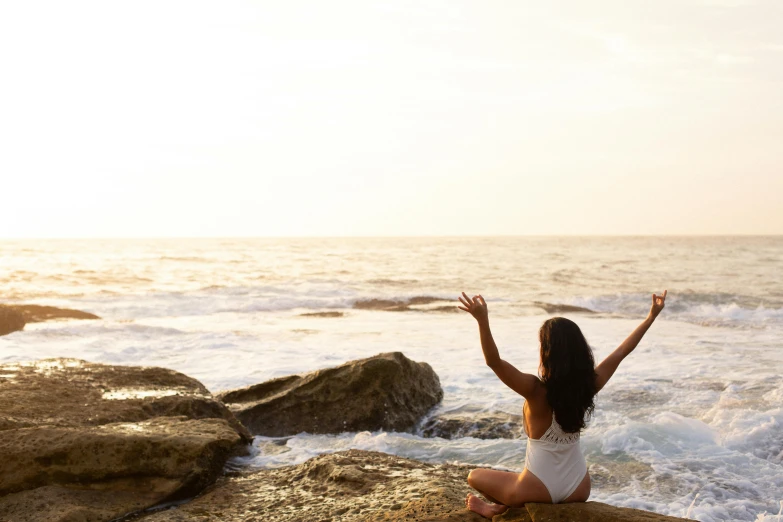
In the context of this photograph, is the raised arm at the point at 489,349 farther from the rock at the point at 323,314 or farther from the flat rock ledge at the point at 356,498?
the rock at the point at 323,314

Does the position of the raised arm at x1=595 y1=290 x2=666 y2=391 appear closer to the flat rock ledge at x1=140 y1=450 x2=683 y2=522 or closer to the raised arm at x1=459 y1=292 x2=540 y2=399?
the raised arm at x1=459 y1=292 x2=540 y2=399

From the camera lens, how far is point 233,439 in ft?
17.4

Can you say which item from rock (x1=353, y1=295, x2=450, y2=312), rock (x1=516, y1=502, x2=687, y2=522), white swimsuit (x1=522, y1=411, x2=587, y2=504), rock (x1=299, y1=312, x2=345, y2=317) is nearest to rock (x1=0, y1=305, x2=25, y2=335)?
rock (x1=299, y1=312, x2=345, y2=317)

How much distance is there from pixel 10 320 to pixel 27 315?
3.13 metres

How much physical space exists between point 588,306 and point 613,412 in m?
16.2

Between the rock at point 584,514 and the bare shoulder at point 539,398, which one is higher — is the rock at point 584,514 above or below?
below

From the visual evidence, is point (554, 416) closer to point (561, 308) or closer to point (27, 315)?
point (27, 315)

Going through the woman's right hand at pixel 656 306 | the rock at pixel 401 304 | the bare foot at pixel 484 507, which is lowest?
the rock at pixel 401 304

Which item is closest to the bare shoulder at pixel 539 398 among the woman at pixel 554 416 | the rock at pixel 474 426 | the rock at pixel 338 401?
the woman at pixel 554 416

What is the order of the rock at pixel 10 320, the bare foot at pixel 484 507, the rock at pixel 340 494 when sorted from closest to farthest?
the bare foot at pixel 484 507, the rock at pixel 340 494, the rock at pixel 10 320

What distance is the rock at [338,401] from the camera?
24.3 feet

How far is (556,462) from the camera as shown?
362cm

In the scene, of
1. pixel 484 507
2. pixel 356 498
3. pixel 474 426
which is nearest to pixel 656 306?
pixel 484 507

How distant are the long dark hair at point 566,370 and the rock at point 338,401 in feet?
13.8
